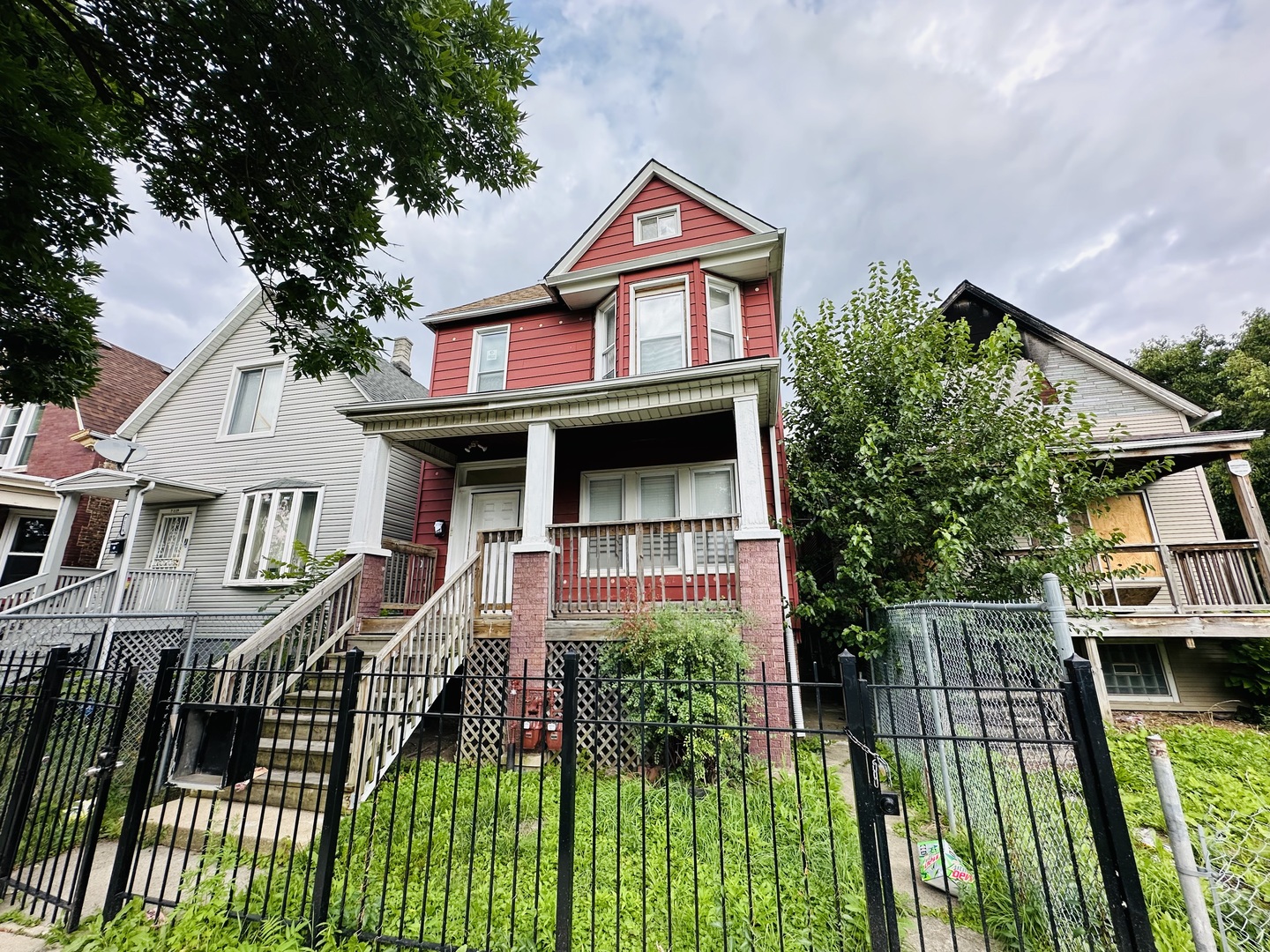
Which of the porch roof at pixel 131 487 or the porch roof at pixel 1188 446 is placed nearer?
the porch roof at pixel 1188 446

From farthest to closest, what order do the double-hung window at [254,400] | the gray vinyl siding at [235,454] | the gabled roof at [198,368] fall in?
the gabled roof at [198,368]
the double-hung window at [254,400]
the gray vinyl siding at [235,454]

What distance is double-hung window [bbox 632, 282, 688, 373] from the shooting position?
9.30 meters

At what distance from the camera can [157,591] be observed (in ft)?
35.3

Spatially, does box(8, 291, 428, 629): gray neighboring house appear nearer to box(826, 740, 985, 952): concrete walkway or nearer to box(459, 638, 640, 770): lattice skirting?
box(459, 638, 640, 770): lattice skirting

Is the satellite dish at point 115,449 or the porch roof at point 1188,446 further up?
the satellite dish at point 115,449

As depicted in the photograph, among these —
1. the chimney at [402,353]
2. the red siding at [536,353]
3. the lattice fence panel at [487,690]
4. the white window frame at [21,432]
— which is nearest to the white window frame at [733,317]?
the red siding at [536,353]

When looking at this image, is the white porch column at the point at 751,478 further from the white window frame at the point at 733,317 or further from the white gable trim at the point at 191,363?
the white gable trim at the point at 191,363

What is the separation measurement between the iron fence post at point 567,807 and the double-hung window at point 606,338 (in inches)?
297

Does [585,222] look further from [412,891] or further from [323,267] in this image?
[412,891]

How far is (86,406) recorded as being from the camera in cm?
1443

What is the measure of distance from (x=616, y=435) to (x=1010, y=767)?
692 centimetres

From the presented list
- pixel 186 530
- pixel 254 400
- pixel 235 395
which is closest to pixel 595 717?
pixel 186 530

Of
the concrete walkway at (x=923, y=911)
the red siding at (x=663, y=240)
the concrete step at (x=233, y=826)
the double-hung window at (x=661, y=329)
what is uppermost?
the red siding at (x=663, y=240)

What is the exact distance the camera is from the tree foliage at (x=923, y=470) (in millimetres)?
7289
